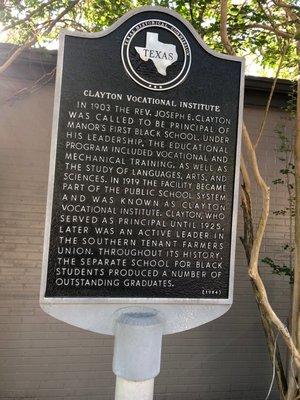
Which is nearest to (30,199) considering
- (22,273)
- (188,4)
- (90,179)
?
(22,273)

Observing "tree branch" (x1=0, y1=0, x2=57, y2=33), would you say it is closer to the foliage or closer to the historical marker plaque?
the foliage

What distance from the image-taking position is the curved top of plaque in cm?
263

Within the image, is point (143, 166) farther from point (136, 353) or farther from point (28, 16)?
point (28, 16)

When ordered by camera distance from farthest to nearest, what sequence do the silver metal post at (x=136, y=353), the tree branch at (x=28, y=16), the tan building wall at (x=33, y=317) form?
the tan building wall at (x=33, y=317)
the tree branch at (x=28, y=16)
the silver metal post at (x=136, y=353)

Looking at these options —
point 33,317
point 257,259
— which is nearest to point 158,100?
point 257,259

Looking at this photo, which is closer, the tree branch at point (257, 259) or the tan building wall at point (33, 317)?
the tree branch at point (257, 259)

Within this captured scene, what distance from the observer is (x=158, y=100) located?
9.21 feet

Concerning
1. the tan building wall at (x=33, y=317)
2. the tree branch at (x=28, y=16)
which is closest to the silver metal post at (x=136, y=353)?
the tan building wall at (x=33, y=317)

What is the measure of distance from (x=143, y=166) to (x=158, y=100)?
429 mm

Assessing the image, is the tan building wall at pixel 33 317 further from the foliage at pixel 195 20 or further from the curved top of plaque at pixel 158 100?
the curved top of plaque at pixel 158 100

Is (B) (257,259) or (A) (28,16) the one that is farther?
(A) (28,16)

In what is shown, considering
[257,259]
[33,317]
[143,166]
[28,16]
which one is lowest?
[33,317]

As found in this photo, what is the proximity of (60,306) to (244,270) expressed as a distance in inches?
122

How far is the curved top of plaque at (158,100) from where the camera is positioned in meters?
2.63
